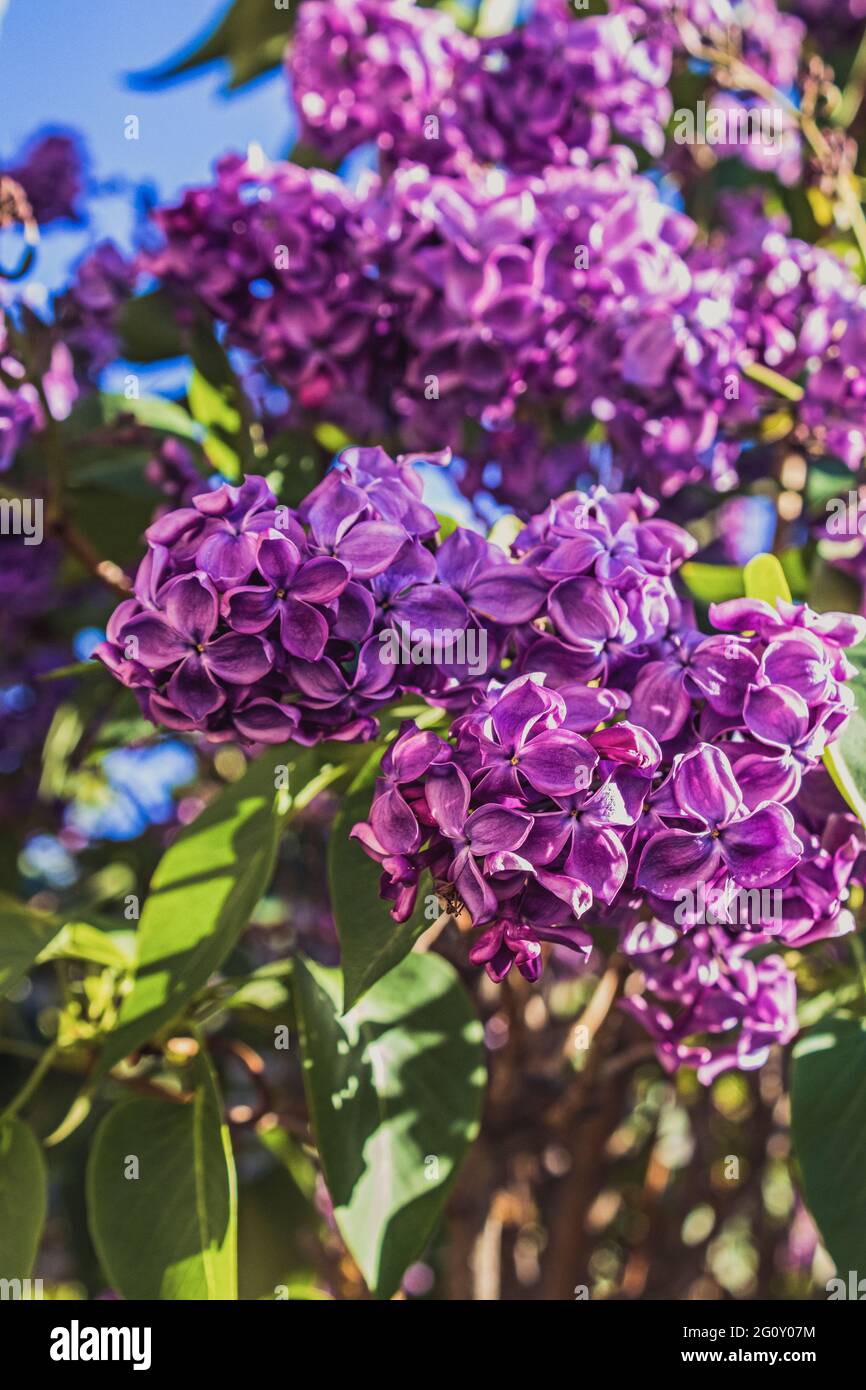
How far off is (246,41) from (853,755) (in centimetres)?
144

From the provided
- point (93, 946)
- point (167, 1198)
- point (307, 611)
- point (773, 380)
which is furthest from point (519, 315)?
point (167, 1198)

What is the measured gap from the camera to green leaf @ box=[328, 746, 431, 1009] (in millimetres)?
672

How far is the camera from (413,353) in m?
1.05

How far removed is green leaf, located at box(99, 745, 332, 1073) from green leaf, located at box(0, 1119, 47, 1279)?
129 mm

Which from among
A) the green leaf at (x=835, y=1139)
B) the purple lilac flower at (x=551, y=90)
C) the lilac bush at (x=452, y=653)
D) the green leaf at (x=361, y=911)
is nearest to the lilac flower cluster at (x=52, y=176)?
the lilac bush at (x=452, y=653)

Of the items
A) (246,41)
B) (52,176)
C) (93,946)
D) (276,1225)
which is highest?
(246,41)

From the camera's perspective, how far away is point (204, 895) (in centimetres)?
83

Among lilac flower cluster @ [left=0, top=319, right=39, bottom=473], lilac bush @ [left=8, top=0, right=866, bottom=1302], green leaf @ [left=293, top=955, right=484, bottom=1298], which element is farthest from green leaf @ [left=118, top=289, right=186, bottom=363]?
green leaf @ [left=293, top=955, right=484, bottom=1298]

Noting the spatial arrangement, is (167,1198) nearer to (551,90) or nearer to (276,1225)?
(276,1225)

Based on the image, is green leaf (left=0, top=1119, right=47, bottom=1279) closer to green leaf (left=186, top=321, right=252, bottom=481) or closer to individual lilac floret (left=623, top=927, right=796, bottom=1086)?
individual lilac floret (left=623, top=927, right=796, bottom=1086)

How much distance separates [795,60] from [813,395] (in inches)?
25.3

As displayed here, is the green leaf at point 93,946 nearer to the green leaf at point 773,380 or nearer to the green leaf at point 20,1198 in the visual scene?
the green leaf at point 20,1198
